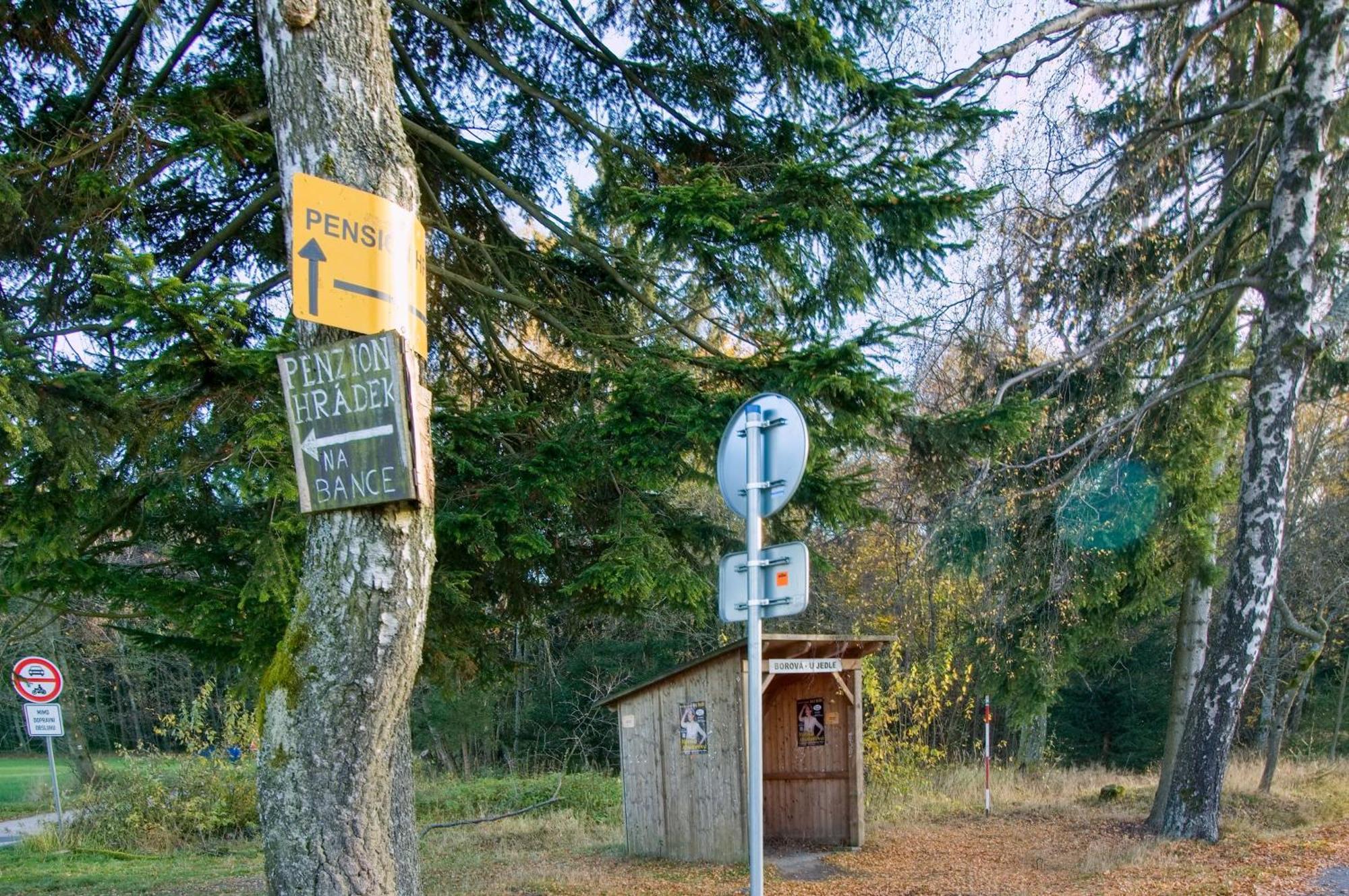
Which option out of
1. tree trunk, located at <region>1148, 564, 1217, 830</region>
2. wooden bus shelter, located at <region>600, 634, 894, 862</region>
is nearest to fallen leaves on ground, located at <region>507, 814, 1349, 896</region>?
wooden bus shelter, located at <region>600, 634, 894, 862</region>

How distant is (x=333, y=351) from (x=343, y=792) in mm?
1653

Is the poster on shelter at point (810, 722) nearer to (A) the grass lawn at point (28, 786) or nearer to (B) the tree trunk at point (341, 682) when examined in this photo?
(B) the tree trunk at point (341, 682)

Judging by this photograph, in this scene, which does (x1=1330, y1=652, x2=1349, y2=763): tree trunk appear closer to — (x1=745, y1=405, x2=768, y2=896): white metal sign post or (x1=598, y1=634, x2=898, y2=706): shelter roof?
(x1=598, y1=634, x2=898, y2=706): shelter roof

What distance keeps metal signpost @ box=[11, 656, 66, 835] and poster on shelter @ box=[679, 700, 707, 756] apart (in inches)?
382

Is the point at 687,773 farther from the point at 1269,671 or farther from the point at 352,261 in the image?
the point at 1269,671

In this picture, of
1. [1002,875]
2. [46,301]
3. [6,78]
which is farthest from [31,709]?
[1002,875]

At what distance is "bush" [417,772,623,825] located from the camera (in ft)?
56.7

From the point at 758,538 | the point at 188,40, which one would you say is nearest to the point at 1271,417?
the point at 758,538

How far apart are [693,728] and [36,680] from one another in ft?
34.0

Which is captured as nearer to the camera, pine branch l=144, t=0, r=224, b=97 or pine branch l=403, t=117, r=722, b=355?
pine branch l=144, t=0, r=224, b=97

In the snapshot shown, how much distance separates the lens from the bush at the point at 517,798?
1730 cm

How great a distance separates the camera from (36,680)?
15445 mm

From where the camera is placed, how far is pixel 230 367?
593 centimetres

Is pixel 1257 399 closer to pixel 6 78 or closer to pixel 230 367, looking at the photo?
pixel 230 367
